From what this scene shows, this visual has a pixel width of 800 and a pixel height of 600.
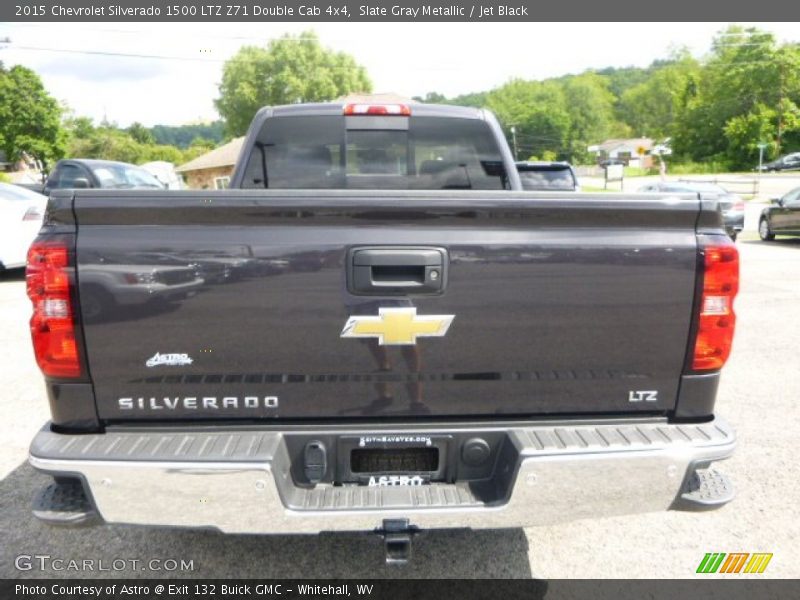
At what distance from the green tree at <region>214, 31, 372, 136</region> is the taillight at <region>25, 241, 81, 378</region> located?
199 ft

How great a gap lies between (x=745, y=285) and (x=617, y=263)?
29.0 feet

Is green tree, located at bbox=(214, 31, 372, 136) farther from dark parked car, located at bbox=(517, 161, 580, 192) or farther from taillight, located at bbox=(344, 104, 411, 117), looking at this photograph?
taillight, located at bbox=(344, 104, 411, 117)

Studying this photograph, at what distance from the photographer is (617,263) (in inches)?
82.2

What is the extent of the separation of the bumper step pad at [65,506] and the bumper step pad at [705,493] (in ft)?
7.07

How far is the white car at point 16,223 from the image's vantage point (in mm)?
9242

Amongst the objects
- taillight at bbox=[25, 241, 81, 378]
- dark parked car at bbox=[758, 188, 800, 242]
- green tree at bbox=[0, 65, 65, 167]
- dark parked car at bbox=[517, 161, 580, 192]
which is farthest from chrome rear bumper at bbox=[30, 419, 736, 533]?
green tree at bbox=[0, 65, 65, 167]

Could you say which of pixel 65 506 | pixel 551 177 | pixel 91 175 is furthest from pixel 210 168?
pixel 65 506

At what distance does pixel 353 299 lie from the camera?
2.05m

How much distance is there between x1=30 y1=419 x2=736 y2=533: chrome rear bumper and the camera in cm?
199

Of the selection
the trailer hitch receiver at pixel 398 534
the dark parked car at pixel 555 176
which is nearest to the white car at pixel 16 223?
the dark parked car at pixel 555 176

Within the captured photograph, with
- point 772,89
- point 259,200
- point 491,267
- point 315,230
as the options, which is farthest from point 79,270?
point 772,89

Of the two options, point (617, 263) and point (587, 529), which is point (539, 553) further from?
point (617, 263)

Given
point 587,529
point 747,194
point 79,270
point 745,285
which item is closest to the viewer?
point 79,270

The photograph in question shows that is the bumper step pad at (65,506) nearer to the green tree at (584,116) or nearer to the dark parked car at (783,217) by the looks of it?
the dark parked car at (783,217)
